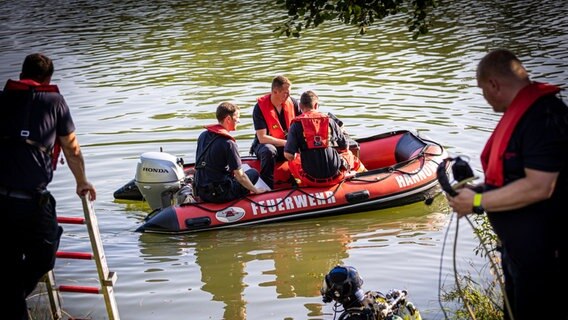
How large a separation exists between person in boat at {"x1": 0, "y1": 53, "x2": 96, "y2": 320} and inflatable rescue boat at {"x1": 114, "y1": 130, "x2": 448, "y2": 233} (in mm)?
4298

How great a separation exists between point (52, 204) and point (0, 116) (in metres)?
0.54

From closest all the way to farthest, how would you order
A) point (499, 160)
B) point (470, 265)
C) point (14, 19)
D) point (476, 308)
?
point (499, 160) < point (476, 308) < point (470, 265) < point (14, 19)

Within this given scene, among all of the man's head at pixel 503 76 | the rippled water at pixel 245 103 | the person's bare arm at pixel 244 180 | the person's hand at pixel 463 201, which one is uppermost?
the man's head at pixel 503 76

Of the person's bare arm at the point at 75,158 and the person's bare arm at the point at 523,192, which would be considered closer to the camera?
the person's bare arm at the point at 523,192

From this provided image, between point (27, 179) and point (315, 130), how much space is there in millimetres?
4787

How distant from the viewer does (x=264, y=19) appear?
74.7 feet

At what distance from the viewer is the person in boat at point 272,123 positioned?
10047 mm

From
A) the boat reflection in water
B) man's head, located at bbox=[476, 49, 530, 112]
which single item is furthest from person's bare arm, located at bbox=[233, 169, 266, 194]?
man's head, located at bbox=[476, 49, 530, 112]

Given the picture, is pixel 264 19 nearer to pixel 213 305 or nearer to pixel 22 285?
pixel 213 305

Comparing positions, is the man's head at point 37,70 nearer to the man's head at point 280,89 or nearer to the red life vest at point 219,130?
the red life vest at point 219,130

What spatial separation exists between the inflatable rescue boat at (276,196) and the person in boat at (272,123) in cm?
14

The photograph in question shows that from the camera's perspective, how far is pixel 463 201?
4.02 m

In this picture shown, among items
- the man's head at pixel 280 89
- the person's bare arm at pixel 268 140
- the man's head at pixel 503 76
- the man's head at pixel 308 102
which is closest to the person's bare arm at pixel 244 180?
the person's bare arm at pixel 268 140

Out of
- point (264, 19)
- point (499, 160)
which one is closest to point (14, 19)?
point (264, 19)
